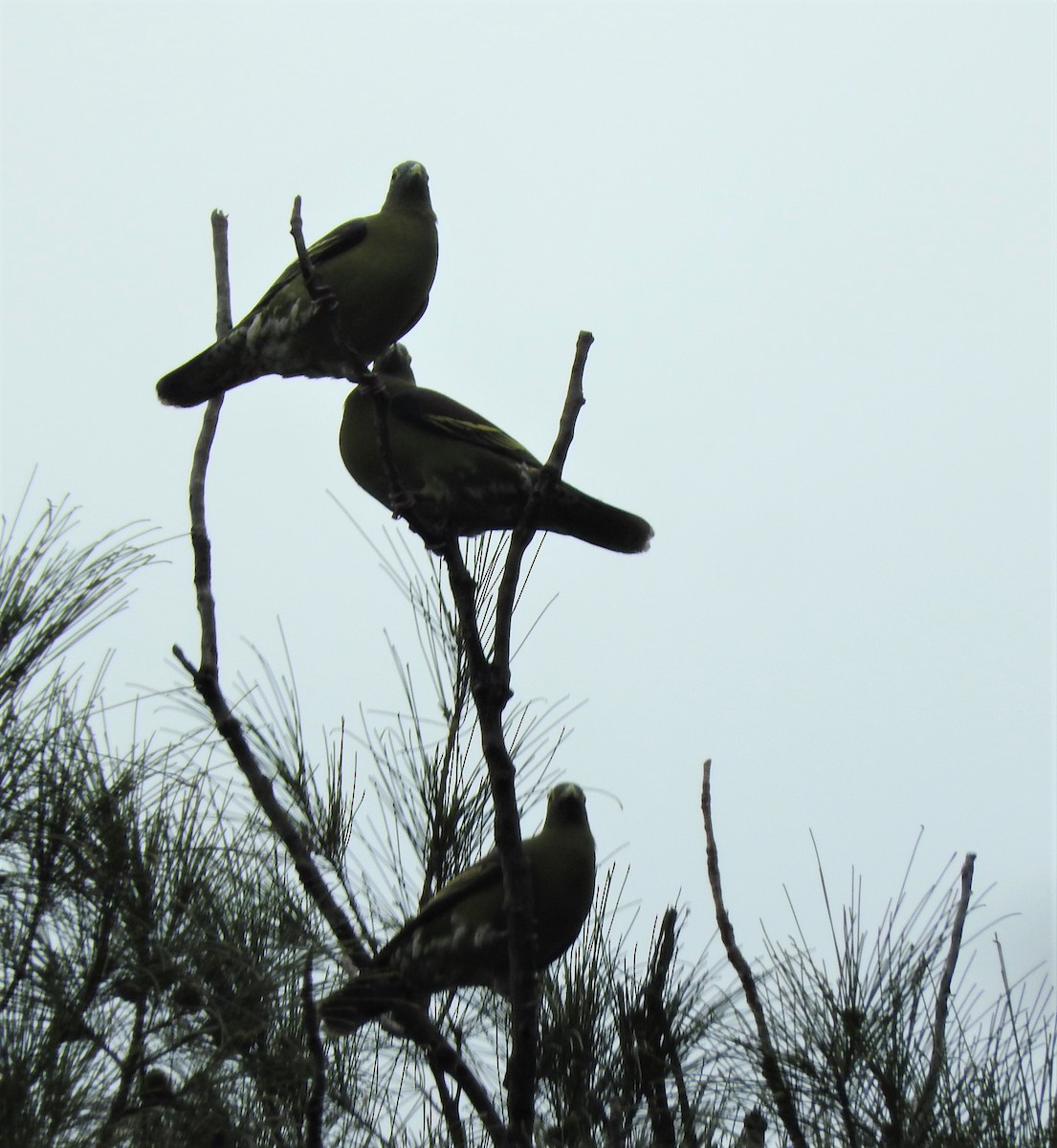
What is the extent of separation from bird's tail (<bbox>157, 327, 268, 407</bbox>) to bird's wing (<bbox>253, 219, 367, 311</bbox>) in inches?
5.9

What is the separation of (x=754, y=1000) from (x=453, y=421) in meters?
1.69

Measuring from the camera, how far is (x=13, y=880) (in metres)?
2.31

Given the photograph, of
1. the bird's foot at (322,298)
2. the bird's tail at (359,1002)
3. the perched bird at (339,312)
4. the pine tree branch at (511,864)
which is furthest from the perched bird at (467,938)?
the perched bird at (339,312)

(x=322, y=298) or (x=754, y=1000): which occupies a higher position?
(x=322, y=298)

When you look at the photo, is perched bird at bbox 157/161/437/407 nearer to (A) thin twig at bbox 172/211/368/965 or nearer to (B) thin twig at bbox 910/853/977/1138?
(A) thin twig at bbox 172/211/368/965

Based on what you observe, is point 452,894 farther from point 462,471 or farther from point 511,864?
point 462,471

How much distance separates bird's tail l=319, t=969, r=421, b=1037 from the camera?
249 cm

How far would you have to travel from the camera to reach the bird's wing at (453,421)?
3.33 meters

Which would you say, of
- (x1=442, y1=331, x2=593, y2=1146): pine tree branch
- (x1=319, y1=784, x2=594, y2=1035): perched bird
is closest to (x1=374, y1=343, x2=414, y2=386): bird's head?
(x1=319, y1=784, x2=594, y2=1035): perched bird

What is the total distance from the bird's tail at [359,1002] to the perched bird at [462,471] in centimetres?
118

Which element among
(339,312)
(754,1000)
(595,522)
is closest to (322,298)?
(339,312)

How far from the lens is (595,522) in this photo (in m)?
3.37

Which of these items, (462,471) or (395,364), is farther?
(395,364)

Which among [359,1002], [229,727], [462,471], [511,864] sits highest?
[462,471]
